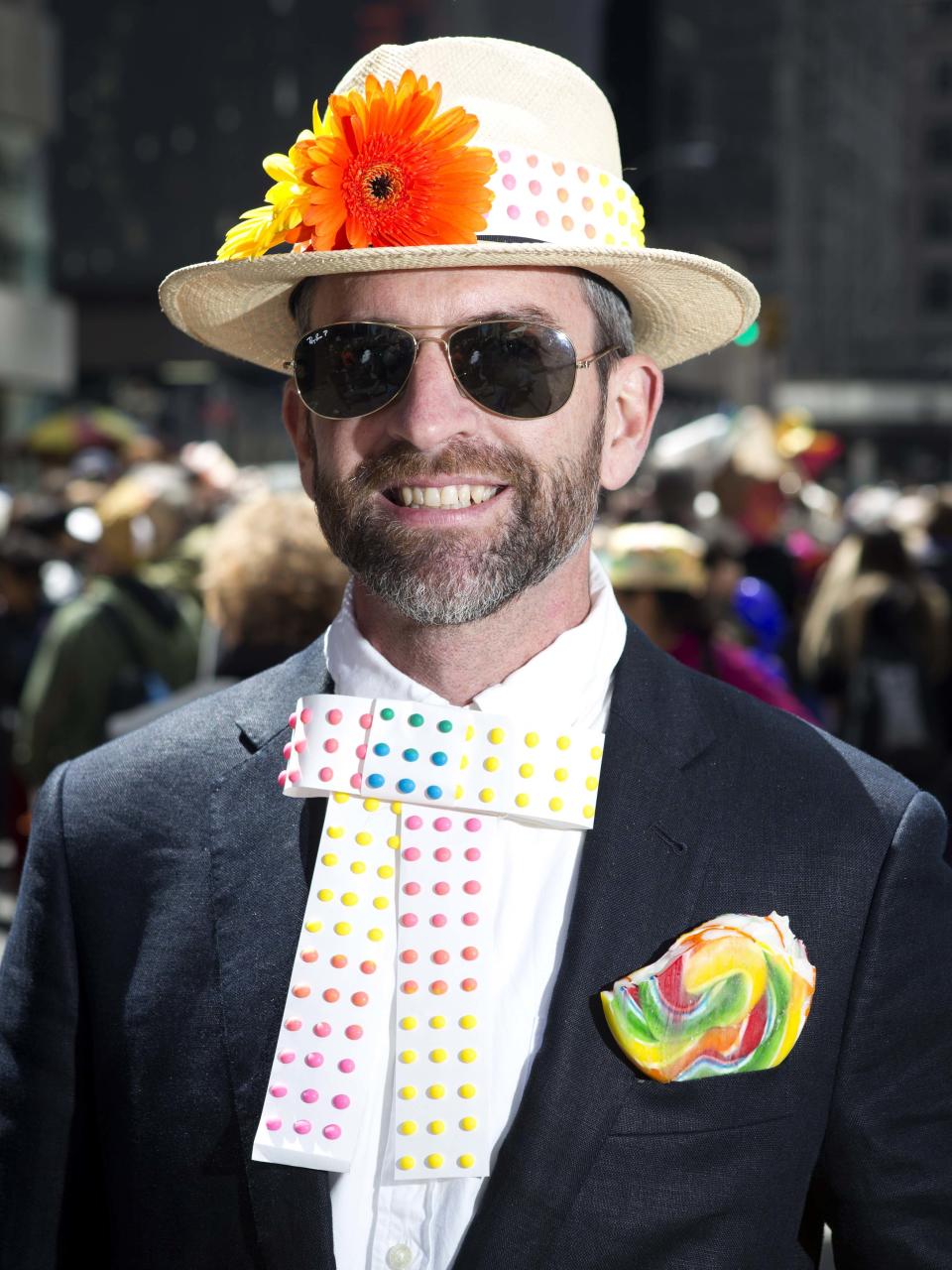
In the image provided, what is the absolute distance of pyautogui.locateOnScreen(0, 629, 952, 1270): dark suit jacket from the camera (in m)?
1.96

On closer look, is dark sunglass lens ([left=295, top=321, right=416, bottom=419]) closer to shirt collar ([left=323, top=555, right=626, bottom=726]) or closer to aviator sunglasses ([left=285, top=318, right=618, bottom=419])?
aviator sunglasses ([left=285, top=318, right=618, bottom=419])

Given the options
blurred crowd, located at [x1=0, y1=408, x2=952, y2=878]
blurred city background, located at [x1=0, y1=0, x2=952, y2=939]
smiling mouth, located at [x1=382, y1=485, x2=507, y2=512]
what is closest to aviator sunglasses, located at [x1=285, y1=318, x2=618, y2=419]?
smiling mouth, located at [x1=382, y1=485, x2=507, y2=512]

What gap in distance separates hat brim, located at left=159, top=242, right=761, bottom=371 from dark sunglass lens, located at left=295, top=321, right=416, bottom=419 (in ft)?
0.29

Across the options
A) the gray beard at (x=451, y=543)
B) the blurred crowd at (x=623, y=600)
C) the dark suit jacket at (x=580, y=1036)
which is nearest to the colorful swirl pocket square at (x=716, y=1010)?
the dark suit jacket at (x=580, y=1036)

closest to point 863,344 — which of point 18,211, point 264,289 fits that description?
point 18,211

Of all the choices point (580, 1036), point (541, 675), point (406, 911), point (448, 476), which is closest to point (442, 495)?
point (448, 476)

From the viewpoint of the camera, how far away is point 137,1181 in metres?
2.05

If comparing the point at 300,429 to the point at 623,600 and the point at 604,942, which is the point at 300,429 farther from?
the point at 623,600

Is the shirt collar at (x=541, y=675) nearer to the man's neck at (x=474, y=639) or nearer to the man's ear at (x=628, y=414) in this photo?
the man's neck at (x=474, y=639)

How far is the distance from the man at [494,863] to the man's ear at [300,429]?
0.18 ft

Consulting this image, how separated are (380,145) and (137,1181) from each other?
4.72ft

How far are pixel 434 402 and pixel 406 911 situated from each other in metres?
0.69

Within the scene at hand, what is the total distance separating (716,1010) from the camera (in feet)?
6.50

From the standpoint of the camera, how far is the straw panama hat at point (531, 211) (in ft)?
6.93
